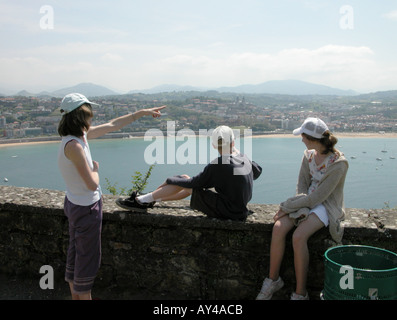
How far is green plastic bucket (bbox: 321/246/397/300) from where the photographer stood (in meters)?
1.81

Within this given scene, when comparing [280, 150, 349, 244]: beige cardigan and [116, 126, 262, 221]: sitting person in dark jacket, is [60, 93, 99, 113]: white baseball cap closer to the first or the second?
[116, 126, 262, 221]: sitting person in dark jacket

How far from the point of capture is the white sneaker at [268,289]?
2355 mm

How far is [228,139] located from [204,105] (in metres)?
81.9

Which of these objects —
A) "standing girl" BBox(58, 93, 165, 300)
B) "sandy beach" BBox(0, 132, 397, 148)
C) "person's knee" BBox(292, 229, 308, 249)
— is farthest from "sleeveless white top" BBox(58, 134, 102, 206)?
"sandy beach" BBox(0, 132, 397, 148)

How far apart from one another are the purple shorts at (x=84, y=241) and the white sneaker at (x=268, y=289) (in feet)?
3.41

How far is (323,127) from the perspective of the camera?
2459 millimetres

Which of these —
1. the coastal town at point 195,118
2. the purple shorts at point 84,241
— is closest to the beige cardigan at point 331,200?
the purple shorts at point 84,241

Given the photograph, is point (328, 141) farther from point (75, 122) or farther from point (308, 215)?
point (75, 122)

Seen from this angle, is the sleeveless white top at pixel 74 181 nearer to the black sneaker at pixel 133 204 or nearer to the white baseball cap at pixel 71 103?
the white baseball cap at pixel 71 103

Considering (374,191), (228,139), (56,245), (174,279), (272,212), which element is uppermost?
(228,139)

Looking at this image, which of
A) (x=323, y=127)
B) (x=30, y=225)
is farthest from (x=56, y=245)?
(x=323, y=127)

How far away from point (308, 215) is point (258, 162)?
151 feet

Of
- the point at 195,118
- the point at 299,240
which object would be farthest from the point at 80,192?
the point at 195,118
